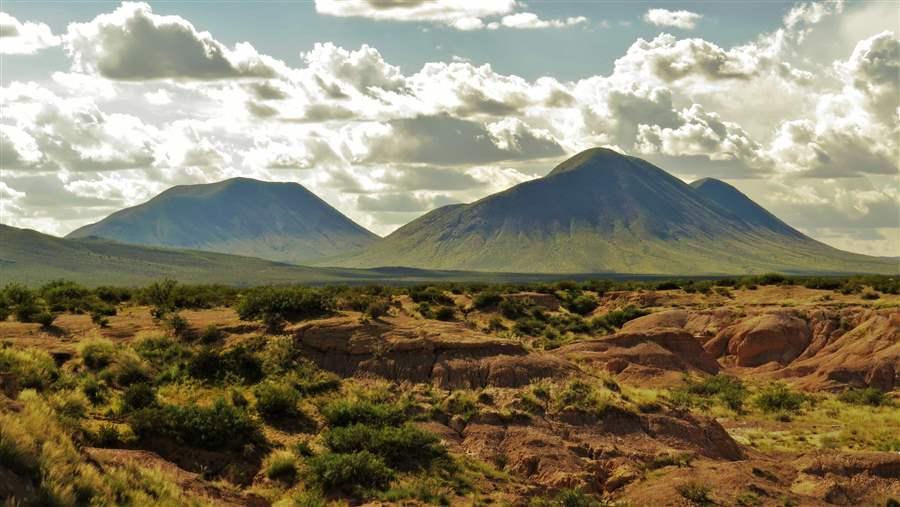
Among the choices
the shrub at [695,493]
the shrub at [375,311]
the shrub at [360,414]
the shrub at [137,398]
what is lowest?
the shrub at [695,493]

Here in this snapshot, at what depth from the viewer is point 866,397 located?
45.0m

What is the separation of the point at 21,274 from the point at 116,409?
191002 millimetres

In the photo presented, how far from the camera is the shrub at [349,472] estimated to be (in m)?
23.0

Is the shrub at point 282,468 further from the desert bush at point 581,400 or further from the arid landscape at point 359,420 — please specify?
the desert bush at point 581,400

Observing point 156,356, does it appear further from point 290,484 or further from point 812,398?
point 812,398

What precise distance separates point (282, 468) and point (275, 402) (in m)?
3.83

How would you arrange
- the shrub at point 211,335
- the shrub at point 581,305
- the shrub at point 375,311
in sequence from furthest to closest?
the shrub at point 581,305 < the shrub at point 375,311 < the shrub at point 211,335

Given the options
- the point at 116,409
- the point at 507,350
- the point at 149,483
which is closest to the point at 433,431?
the point at 507,350

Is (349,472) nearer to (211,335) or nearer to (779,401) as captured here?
(211,335)

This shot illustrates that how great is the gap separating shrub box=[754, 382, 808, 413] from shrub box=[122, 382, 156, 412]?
28413 millimetres

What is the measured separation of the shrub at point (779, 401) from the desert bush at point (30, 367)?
3088 centimetres


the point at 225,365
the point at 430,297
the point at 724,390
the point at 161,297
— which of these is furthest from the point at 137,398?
the point at 430,297

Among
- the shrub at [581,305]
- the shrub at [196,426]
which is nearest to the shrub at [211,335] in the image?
the shrub at [196,426]

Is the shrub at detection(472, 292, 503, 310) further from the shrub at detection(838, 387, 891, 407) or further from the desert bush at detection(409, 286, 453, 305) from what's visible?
the shrub at detection(838, 387, 891, 407)
